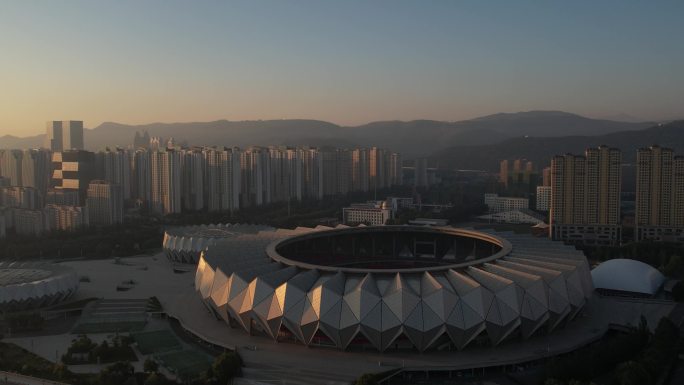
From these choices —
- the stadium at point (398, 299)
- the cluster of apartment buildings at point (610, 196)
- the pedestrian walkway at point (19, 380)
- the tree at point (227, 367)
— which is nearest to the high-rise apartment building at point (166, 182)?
the cluster of apartment buildings at point (610, 196)

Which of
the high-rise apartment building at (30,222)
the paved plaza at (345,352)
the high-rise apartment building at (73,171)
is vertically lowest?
the paved plaza at (345,352)

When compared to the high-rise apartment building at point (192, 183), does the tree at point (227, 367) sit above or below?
below

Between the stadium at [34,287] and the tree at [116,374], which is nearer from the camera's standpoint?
the tree at [116,374]

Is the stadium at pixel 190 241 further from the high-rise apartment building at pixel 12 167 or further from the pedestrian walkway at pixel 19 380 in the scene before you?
the high-rise apartment building at pixel 12 167

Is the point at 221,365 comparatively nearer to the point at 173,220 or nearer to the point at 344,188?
the point at 173,220

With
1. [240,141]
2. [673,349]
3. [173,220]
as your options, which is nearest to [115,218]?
[173,220]

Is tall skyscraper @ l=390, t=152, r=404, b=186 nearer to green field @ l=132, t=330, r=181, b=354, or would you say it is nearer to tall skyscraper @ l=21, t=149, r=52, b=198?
tall skyscraper @ l=21, t=149, r=52, b=198
